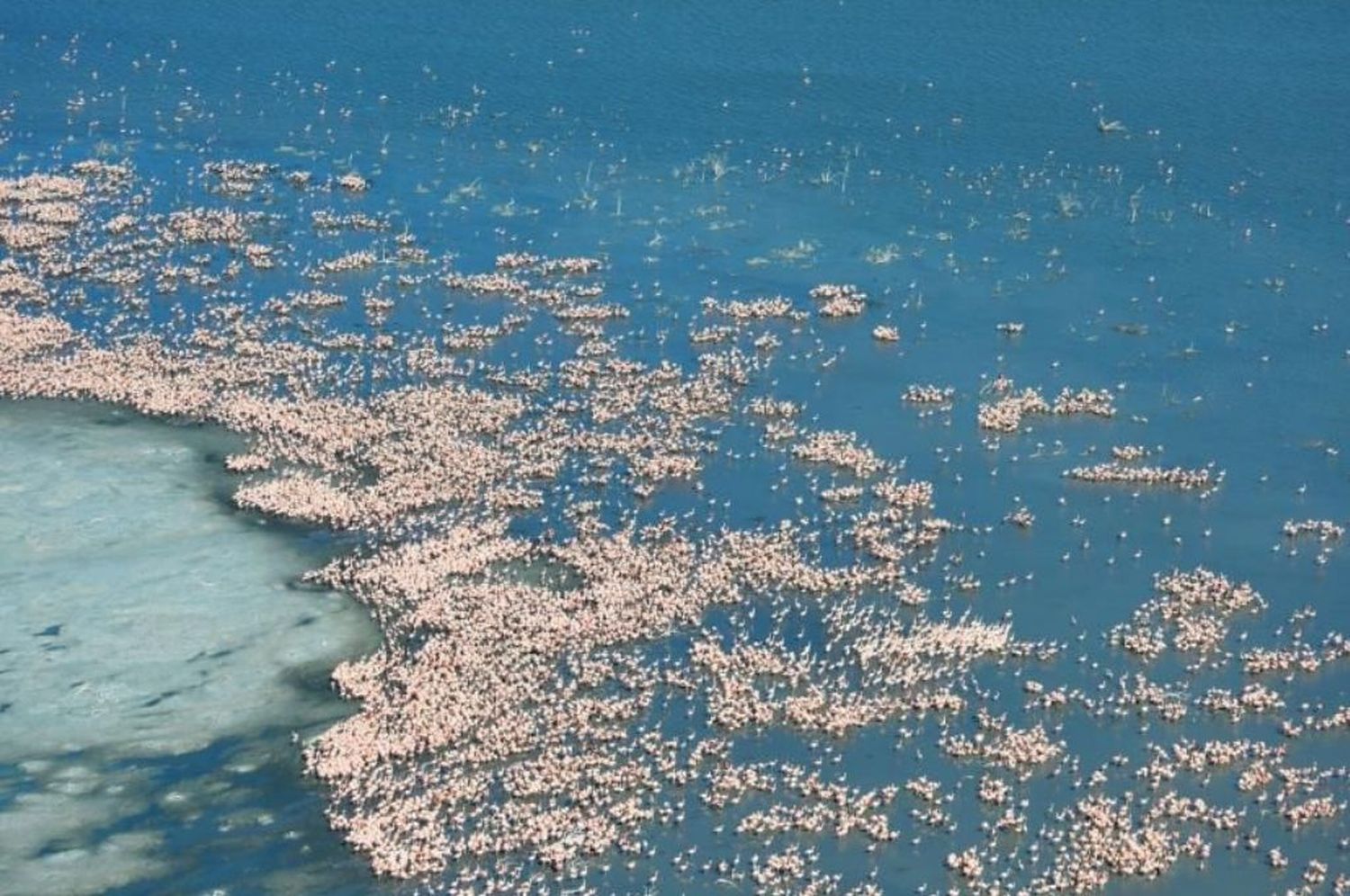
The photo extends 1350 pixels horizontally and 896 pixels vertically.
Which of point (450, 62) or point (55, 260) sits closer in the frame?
point (55, 260)

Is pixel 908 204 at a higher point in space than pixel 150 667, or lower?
→ higher

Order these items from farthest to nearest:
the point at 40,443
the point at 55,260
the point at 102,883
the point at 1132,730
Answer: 1. the point at 55,260
2. the point at 40,443
3. the point at 1132,730
4. the point at 102,883

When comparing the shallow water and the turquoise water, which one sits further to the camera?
the turquoise water

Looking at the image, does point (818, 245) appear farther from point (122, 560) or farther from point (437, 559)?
point (122, 560)

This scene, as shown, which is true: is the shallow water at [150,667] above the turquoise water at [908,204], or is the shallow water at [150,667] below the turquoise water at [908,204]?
below

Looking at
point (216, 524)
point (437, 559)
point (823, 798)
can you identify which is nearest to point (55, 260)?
point (216, 524)

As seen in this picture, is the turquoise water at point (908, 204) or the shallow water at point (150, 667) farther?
the turquoise water at point (908, 204)

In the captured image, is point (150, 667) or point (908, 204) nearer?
point (150, 667)

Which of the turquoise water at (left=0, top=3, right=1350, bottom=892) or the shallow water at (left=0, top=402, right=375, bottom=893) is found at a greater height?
the turquoise water at (left=0, top=3, right=1350, bottom=892)
